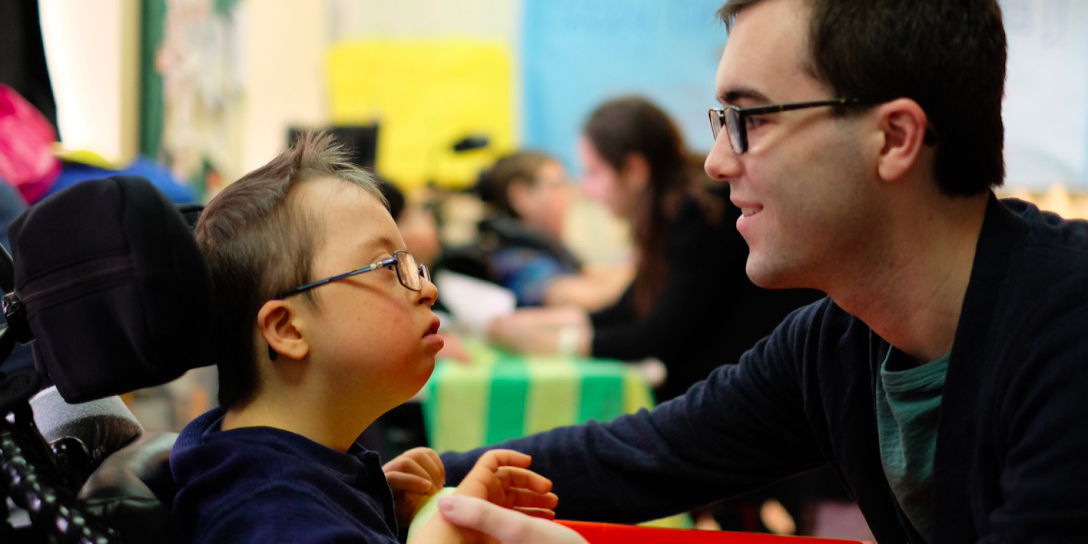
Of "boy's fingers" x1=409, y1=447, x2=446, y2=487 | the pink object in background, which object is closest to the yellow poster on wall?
the pink object in background

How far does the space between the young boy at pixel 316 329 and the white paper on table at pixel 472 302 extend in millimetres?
2294

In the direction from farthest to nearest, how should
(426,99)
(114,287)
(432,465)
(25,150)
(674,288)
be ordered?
(426,99)
(674,288)
(25,150)
(432,465)
(114,287)

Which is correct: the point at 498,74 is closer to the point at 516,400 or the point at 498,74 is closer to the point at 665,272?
the point at 665,272

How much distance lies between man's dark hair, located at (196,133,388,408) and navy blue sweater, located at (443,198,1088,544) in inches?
15.9

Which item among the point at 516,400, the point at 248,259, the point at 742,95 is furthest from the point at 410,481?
the point at 516,400

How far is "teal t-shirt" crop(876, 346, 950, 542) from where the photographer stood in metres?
1.27

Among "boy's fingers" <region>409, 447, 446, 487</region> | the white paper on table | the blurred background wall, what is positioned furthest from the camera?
the blurred background wall

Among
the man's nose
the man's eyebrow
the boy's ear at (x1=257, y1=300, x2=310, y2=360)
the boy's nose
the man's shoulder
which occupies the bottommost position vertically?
the boy's ear at (x1=257, y1=300, x2=310, y2=360)

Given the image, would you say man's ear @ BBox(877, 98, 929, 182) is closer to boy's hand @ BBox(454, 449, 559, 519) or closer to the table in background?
boy's hand @ BBox(454, 449, 559, 519)

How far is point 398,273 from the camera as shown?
4.30 feet

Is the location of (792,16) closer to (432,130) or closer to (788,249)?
(788,249)

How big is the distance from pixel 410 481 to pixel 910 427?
24.6 inches

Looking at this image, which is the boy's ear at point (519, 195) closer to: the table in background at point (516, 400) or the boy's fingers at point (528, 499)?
→ the table in background at point (516, 400)

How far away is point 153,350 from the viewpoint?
0.96 meters
